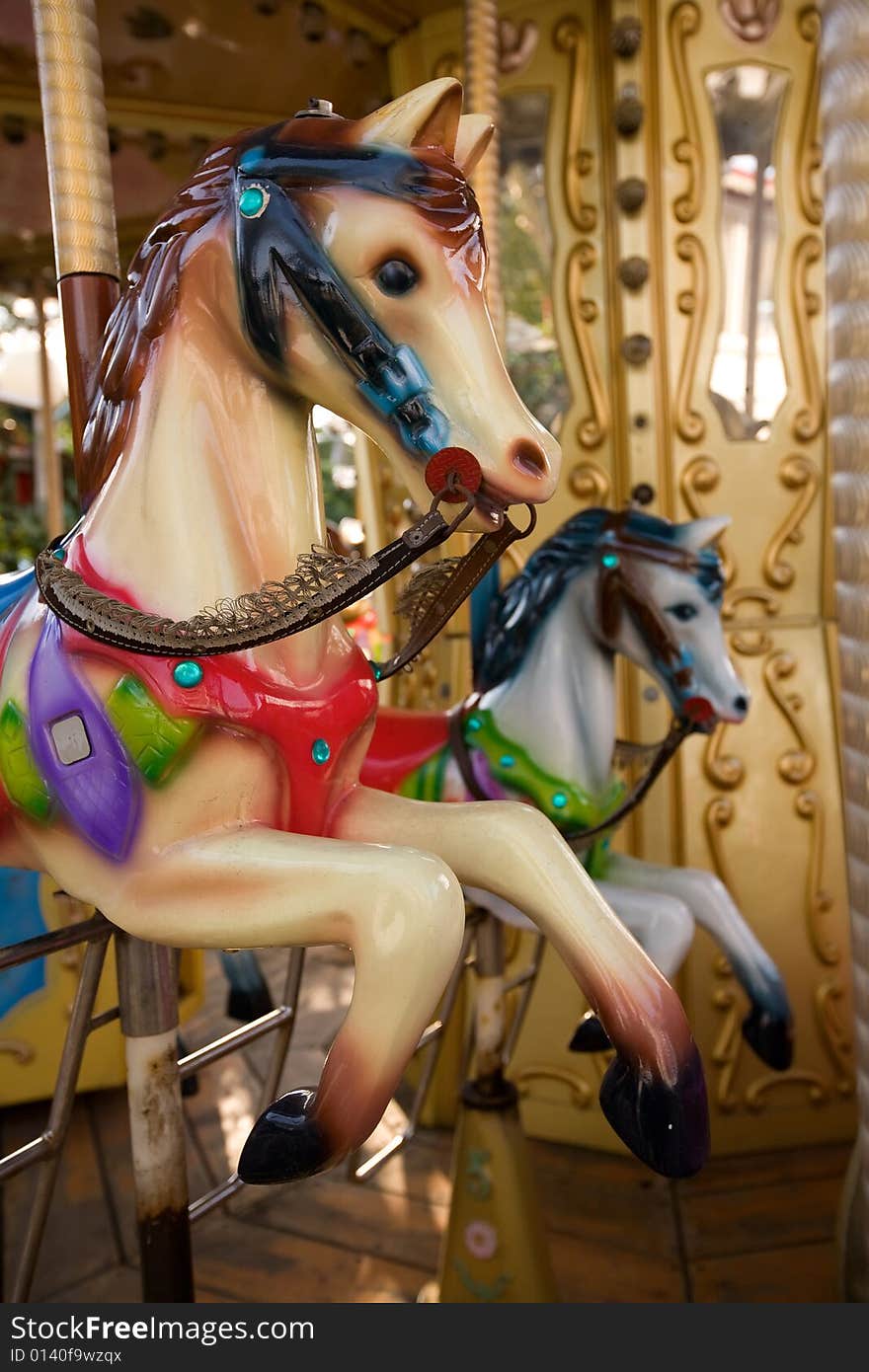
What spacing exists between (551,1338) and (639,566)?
31.2 inches

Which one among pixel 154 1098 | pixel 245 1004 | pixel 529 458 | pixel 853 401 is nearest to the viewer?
pixel 529 458

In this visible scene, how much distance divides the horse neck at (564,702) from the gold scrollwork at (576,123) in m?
0.93

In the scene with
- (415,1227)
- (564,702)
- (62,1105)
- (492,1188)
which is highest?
(564,702)

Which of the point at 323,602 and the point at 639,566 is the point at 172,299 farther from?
the point at 639,566

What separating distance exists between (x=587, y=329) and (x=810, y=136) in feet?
1.66

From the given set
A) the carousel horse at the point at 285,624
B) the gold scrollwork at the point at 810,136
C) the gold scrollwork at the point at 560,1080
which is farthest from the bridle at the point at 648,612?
the gold scrollwork at the point at 810,136

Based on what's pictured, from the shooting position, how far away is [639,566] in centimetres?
119

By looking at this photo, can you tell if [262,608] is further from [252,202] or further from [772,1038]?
[772,1038]

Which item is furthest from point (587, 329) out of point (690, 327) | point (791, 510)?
point (791, 510)

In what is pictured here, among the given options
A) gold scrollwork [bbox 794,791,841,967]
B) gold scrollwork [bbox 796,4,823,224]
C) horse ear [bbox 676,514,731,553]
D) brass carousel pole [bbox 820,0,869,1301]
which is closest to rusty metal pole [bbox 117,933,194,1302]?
brass carousel pole [bbox 820,0,869,1301]

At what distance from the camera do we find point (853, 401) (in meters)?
0.98

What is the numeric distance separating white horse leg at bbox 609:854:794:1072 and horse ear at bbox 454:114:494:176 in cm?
88

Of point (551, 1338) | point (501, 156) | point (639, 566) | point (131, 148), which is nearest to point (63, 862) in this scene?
point (551, 1338)

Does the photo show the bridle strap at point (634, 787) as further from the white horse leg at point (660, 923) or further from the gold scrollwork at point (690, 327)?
the gold scrollwork at point (690, 327)
